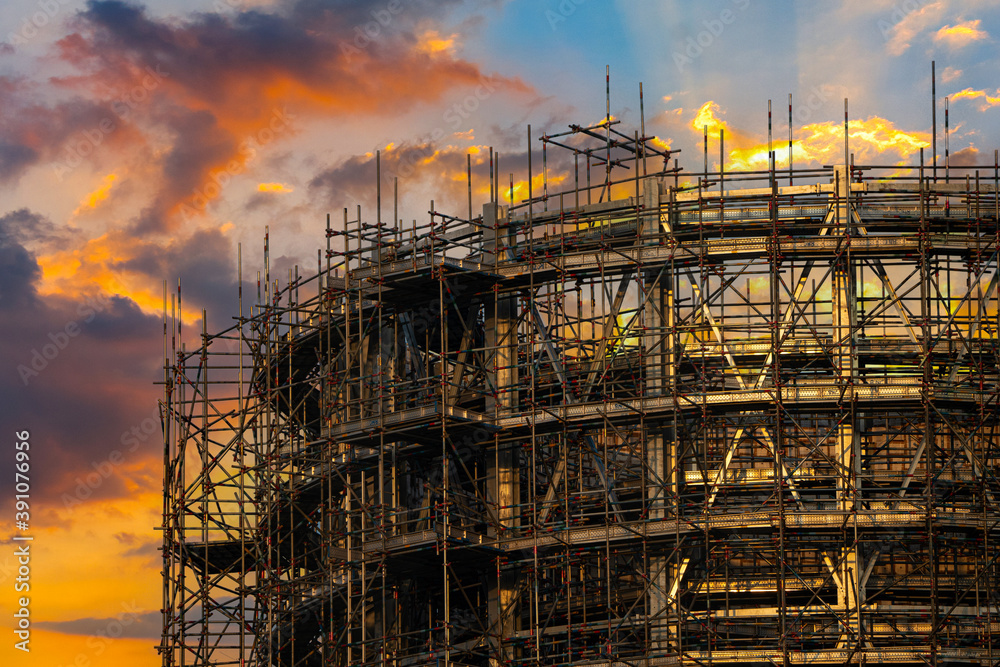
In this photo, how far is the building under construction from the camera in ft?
160

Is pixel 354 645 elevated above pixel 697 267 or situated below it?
below

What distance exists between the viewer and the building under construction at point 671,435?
4891 centimetres

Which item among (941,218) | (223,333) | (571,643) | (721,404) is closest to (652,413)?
(721,404)

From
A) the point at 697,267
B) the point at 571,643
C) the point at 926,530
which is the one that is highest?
the point at 697,267

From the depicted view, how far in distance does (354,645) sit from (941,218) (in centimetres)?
2089

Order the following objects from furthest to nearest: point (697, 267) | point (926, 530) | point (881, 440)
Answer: point (881, 440)
point (697, 267)
point (926, 530)

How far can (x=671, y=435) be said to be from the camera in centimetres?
5106

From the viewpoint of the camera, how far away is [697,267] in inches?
2047

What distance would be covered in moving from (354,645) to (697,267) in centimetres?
1469

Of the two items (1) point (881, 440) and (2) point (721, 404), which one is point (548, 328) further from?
(1) point (881, 440)

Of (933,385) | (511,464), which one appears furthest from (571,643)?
(933,385)

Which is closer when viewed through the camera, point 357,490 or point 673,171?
point 673,171

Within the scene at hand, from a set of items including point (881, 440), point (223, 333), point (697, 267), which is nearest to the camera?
point (697, 267)

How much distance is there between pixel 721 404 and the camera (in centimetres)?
4944
